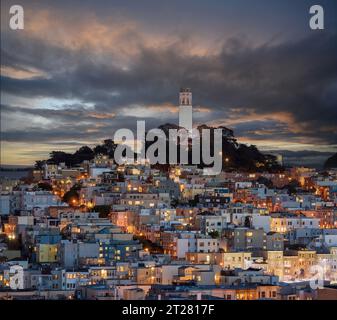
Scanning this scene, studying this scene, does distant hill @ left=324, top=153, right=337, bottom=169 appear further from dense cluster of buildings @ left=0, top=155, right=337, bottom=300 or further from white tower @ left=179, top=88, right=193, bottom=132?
white tower @ left=179, top=88, right=193, bottom=132

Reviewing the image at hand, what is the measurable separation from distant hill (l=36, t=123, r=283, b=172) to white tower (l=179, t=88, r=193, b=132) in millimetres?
217

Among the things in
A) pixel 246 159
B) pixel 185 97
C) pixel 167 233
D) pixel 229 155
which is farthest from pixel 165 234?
pixel 246 159

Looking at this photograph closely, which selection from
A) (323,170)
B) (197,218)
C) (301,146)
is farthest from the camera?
(323,170)

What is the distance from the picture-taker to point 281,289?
9.70m

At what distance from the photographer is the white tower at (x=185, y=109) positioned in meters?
17.1

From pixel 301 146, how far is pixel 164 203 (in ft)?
11.6

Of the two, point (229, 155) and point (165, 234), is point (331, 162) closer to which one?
point (229, 155)

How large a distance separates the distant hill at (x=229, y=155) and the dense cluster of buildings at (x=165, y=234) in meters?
0.22

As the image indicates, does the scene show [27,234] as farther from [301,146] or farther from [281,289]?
[301,146]

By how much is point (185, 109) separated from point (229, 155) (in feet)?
10.0

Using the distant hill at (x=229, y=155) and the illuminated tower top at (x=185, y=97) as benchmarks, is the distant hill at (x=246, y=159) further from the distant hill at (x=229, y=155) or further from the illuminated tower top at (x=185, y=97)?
the illuminated tower top at (x=185, y=97)

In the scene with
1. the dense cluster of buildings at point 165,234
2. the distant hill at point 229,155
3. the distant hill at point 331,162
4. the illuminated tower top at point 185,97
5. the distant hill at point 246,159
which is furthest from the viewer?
the distant hill at point 246,159

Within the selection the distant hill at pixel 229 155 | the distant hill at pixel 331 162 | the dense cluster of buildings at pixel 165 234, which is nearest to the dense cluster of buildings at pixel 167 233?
the dense cluster of buildings at pixel 165 234
